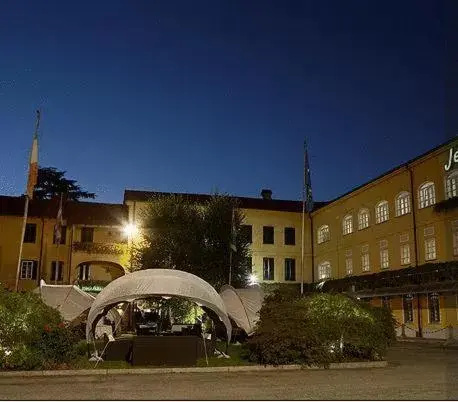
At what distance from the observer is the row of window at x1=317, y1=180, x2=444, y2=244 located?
107ft

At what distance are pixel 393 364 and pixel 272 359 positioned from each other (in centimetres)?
409

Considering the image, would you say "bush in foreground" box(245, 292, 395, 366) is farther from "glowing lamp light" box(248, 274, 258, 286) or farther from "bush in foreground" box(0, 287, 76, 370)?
"glowing lamp light" box(248, 274, 258, 286)

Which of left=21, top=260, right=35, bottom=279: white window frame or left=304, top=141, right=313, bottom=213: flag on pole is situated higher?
left=304, top=141, right=313, bottom=213: flag on pole

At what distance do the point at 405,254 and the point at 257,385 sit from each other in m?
25.7

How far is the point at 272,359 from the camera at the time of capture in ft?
57.2

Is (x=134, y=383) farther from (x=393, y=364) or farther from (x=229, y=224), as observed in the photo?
(x=229, y=224)

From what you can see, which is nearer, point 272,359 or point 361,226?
point 272,359

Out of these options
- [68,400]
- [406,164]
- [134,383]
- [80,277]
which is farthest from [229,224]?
[68,400]

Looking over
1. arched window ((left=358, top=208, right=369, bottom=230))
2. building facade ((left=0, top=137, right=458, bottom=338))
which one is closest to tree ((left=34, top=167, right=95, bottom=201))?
building facade ((left=0, top=137, right=458, bottom=338))

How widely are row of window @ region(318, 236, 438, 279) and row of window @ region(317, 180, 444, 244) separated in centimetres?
174

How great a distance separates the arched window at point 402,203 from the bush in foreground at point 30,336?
83.6 ft

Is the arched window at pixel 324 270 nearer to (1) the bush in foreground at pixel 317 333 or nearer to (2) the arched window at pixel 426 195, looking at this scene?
(2) the arched window at pixel 426 195

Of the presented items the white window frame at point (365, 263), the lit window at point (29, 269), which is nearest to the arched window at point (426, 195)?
the white window frame at point (365, 263)

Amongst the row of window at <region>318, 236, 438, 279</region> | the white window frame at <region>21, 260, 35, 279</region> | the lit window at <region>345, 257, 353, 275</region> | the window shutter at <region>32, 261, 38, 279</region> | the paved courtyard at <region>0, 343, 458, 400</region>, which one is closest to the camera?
the paved courtyard at <region>0, 343, 458, 400</region>
